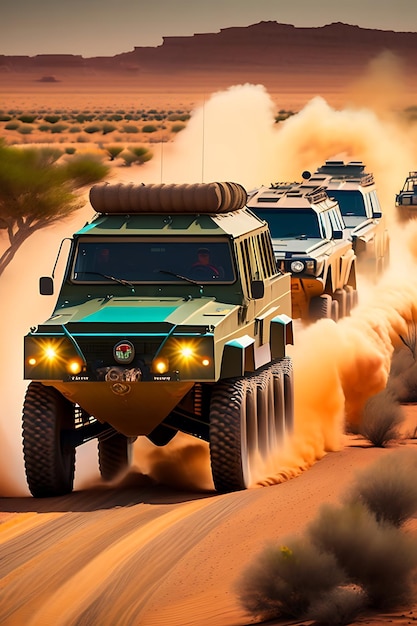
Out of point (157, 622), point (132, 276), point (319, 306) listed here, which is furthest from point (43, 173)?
point (157, 622)

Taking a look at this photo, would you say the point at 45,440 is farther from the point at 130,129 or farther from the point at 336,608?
the point at 130,129

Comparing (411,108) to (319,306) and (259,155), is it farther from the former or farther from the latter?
(319,306)

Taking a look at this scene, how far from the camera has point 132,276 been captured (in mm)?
16281

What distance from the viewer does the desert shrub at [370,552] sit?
35.2 feet

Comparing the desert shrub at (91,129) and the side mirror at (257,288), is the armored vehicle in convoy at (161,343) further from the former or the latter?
the desert shrub at (91,129)

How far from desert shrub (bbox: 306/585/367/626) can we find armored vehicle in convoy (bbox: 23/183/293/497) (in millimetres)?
4317

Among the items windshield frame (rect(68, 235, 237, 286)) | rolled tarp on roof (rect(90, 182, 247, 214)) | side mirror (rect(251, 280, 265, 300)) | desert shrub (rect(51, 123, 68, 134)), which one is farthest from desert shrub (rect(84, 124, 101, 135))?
side mirror (rect(251, 280, 265, 300))

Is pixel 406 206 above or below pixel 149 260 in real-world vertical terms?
below

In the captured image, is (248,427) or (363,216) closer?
(248,427)

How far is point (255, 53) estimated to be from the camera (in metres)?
161

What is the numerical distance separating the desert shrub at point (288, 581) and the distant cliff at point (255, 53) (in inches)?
5633

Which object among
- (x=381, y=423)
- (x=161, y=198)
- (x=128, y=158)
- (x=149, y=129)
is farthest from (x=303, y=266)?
(x=149, y=129)

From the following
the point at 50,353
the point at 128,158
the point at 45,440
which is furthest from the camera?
the point at 128,158

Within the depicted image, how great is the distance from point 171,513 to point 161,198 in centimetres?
355
